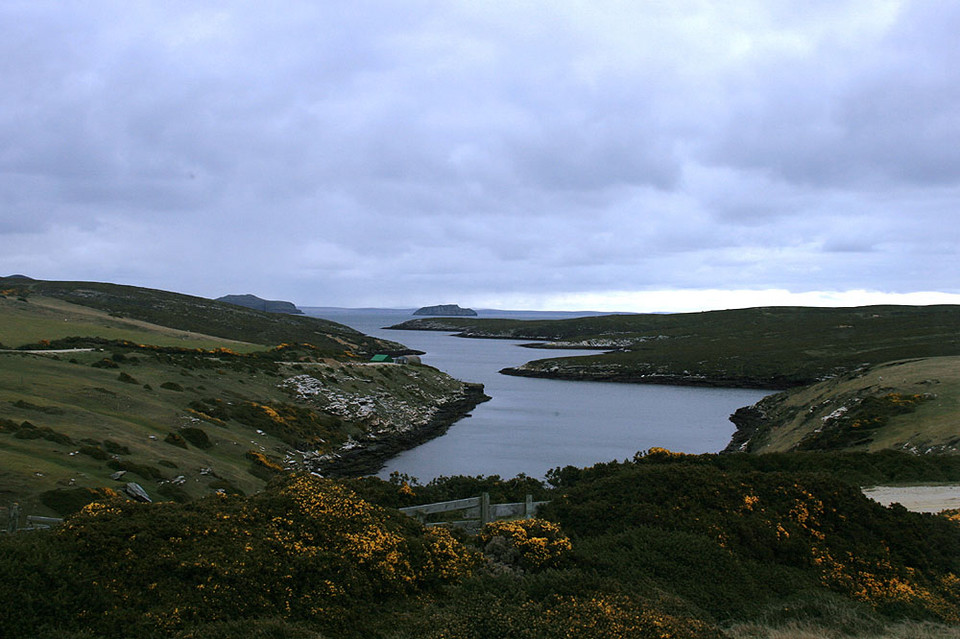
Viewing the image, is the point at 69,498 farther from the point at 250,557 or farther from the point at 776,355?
the point at 776,355

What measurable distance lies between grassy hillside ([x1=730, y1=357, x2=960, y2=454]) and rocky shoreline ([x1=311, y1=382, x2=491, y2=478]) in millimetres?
24880

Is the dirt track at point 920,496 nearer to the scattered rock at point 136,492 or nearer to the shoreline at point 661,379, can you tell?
the scattered rock at point 136,492

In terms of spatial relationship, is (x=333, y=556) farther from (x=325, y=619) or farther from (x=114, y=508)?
(x=114, y=508)

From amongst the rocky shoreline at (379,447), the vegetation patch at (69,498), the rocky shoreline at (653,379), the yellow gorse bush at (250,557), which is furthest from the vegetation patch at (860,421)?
the rocky shoreline at (653,379)

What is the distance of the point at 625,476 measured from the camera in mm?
16188

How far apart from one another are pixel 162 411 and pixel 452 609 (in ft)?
91.1

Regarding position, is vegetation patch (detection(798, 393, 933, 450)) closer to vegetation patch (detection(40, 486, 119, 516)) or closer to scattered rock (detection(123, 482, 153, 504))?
scattered rock (detection(123, 482, 153, 504))

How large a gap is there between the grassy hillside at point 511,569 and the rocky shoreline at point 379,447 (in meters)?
22.7

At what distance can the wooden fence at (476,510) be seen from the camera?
1437 cm

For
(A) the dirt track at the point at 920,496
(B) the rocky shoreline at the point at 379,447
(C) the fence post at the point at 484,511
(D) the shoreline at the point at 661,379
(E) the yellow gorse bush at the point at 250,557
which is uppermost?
(E) the yellow gorse bush at the point at 250,557

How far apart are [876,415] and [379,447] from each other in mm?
31750

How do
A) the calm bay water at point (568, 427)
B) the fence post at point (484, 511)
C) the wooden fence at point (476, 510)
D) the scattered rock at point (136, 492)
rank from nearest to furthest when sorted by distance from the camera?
1. the wooden fence at point (476, 510)
2. the fence post at point (484, 511)
3. the scattered rock at point (136, 492)
4. the calm bay water at point (568, 427)

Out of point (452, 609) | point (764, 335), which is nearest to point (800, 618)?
point (452, 609)

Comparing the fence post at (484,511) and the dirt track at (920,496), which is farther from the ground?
the fence post at (484,511)
